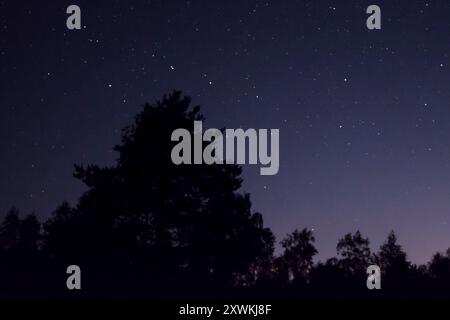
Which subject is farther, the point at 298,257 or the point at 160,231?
the point at 298,257

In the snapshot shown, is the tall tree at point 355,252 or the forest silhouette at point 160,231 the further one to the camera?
the tall tree at point 355,252

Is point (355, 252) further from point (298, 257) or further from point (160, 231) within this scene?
point (160, 231)

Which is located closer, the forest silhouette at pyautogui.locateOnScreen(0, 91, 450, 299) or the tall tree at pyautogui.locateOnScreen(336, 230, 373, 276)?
the forest silhouette at pyautogui.locateOnScreen(0, 91, 450, 299)

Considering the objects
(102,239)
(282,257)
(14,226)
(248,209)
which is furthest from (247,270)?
(14,226)

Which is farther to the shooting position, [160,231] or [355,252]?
[355,252]

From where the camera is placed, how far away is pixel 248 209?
1848 centimetres

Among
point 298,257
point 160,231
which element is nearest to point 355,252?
point 298,257

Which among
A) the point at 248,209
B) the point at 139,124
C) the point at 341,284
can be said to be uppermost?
the point at 139,124

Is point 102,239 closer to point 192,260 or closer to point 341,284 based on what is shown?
point 192,260

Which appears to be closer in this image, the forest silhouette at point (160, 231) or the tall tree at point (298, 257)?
the forest silhouette at point (160, 231)

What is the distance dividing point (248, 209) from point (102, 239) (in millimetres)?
5300
